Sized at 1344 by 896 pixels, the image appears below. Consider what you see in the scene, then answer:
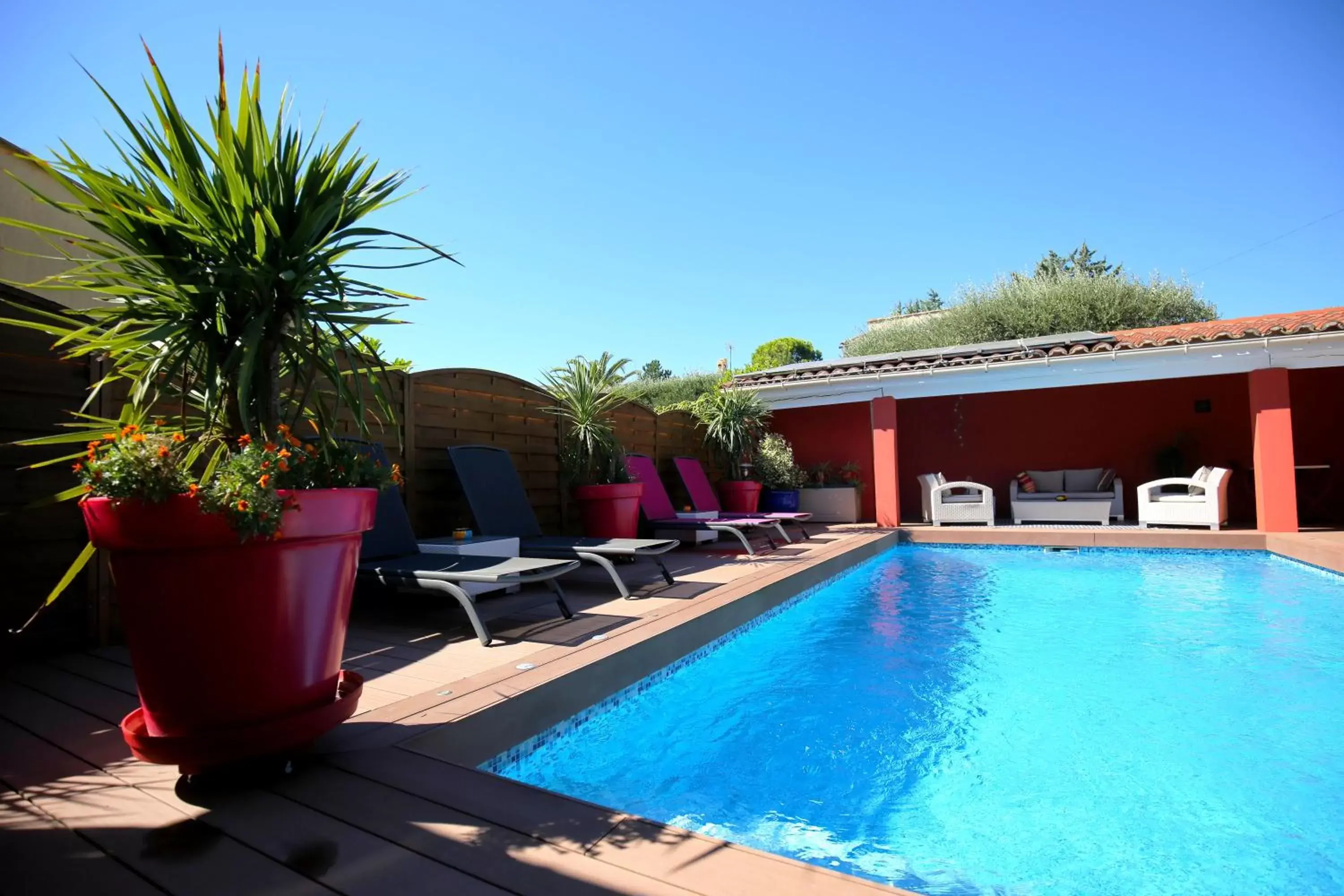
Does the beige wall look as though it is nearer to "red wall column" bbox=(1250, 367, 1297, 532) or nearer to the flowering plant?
the flowering plant

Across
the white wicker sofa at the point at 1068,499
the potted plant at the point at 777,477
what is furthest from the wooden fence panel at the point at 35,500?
the white wicker sofa at the point at 1068,499

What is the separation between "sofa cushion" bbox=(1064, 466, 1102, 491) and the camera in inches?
442

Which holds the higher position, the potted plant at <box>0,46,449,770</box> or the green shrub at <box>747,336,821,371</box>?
the green shrub at <box>747,336,821,371</box>

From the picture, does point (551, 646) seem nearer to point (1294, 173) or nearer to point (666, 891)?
point (666, 891)

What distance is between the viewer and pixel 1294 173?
49.1 ft

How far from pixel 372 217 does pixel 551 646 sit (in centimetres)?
210

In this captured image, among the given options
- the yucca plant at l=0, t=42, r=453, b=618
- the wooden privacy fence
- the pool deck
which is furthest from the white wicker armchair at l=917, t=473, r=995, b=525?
the yucca plant at l=0, t=42, r=453, b=618

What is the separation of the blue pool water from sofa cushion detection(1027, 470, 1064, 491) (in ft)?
20.8

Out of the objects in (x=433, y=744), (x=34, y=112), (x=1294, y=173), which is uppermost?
(x=1294, y=173)

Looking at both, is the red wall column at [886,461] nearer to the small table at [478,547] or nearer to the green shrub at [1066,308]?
the small table at [478,547]

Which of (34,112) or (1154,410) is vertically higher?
(34,112)

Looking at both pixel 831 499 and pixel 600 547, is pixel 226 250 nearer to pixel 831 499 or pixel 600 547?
pixel 600 547

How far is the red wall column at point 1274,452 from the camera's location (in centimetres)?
823

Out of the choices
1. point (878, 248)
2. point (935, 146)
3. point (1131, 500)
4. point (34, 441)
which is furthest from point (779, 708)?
point (878, 248)
